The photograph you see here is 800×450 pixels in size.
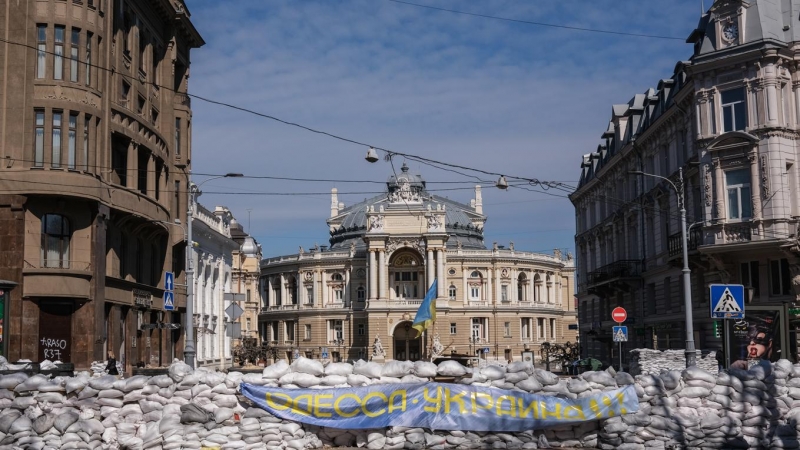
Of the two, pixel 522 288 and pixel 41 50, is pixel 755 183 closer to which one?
pixel 41 50

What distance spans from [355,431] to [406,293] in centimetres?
8597

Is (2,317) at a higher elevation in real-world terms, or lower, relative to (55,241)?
lower

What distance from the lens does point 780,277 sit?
105 ft

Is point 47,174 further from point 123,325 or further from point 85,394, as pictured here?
point 85,394

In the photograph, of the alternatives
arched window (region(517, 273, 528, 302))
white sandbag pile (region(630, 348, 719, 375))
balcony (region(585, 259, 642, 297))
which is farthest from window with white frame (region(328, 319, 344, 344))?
white sandbag pile (region(630, 348, 719, 375))

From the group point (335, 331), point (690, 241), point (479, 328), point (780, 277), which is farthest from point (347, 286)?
point (780, 277)

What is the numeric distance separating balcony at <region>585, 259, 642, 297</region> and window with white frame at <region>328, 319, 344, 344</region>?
179 ft

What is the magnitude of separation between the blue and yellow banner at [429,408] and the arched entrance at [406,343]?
8286 cm

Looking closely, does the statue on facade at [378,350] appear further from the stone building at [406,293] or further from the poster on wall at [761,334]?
the poster on wall at [761,334]

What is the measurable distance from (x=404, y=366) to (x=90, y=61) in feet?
66.8

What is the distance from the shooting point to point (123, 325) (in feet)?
121

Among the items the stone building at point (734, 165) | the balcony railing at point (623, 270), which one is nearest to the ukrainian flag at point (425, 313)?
the balcony railing at point (623, 270)

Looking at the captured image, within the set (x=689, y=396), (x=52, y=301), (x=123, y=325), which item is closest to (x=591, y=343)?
(x=123, y=325)

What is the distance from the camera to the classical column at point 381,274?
9981cm
